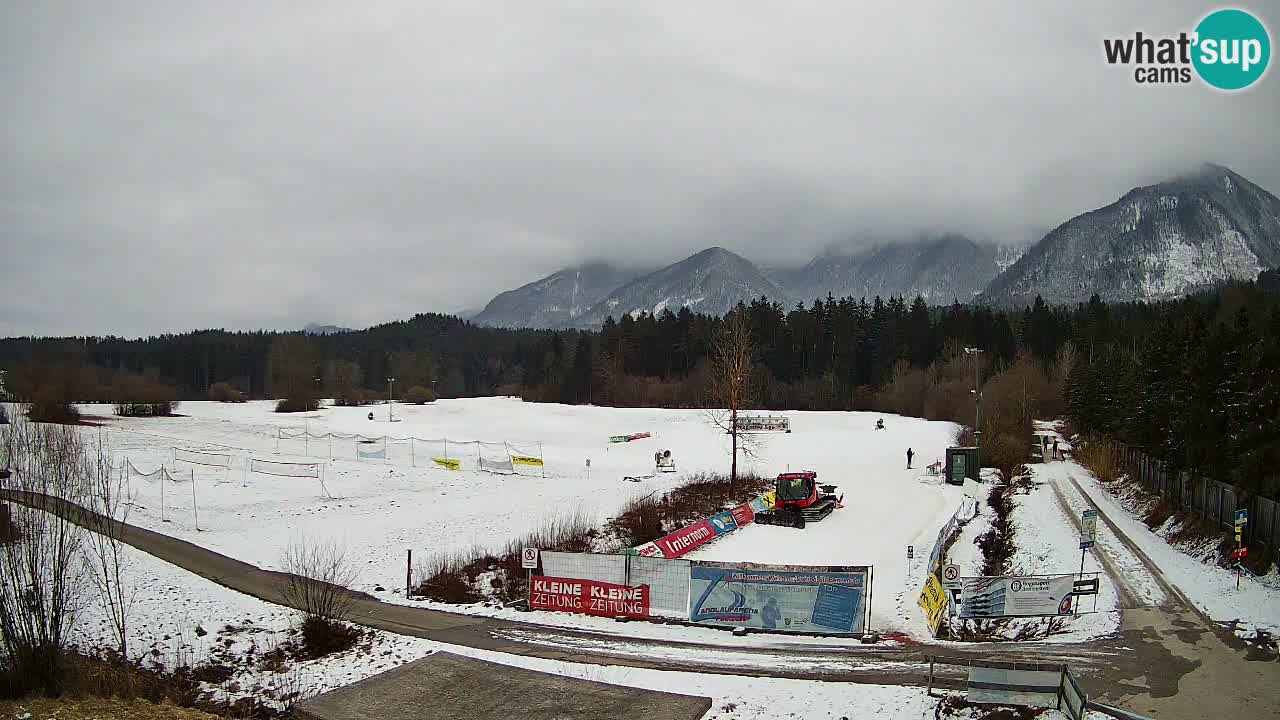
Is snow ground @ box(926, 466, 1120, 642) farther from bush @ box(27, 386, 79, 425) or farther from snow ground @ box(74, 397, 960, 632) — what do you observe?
bush @ box(27, 386, 79, 425)

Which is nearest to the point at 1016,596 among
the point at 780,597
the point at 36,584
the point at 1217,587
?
the point at 780,597

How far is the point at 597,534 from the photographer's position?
2995 cm

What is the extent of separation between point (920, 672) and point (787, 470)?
38.6 m

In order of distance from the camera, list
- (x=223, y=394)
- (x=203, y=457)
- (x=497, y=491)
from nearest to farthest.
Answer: (x=497, y=491)
(x=203, y=457)
(x=223, y=394)

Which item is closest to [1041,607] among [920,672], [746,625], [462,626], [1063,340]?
[920,672]

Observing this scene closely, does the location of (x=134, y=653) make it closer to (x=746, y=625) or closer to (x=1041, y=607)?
(x=746, y=625)

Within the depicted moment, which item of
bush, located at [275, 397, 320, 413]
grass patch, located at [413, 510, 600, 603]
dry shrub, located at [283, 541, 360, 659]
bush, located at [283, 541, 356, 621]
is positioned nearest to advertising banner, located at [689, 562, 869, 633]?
grass patch, located at [413, 510, 600, 603]

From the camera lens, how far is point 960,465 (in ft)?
151

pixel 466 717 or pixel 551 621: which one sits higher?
pixel 466 717

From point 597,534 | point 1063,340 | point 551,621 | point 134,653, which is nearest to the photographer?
point 134,653

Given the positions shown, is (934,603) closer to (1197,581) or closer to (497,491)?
(1197,581)

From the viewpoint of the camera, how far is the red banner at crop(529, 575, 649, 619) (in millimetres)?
18891

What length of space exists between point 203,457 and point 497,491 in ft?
75.1

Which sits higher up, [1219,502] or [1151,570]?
[1219,502]
